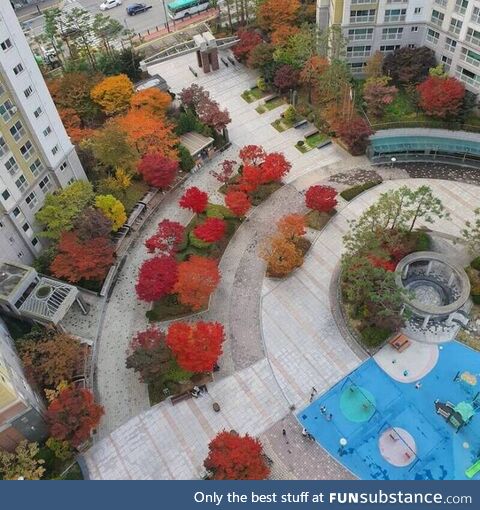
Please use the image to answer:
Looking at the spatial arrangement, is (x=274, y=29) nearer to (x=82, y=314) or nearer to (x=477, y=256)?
(x=477, y=256)

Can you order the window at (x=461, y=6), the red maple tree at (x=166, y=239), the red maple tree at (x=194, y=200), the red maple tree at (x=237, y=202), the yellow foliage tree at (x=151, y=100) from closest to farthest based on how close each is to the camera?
the red maple tree at (x=166, y=239)
the red maple tree at (x=237, y=202)
the red maple tree at (x=194, y=200)
the window at (x=461, y=6)
the yellow foliage tree at (x=151, y=100)

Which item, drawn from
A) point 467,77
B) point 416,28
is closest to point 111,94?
point 416,28

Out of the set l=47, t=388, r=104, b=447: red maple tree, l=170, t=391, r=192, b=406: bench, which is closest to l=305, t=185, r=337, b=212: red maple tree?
l=170, t=391, r=192, b=406: bench

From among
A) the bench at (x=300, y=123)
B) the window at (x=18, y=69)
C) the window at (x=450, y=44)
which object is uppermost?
the window at (x=18, y=69)

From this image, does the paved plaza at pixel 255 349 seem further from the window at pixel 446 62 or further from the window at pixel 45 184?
the window at pixel 446 62

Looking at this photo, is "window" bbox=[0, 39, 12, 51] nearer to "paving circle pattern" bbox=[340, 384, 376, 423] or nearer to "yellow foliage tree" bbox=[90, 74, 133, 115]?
"yellow foliage tree" bbox=[90, 74, 133, 115]

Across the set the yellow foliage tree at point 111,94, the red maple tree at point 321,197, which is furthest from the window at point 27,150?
the red maple tree at point 321,197

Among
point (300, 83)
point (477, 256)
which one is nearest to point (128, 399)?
point (477, 256)

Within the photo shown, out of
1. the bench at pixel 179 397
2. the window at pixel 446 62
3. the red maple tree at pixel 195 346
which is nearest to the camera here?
the red maple tree at pixel 195 346
